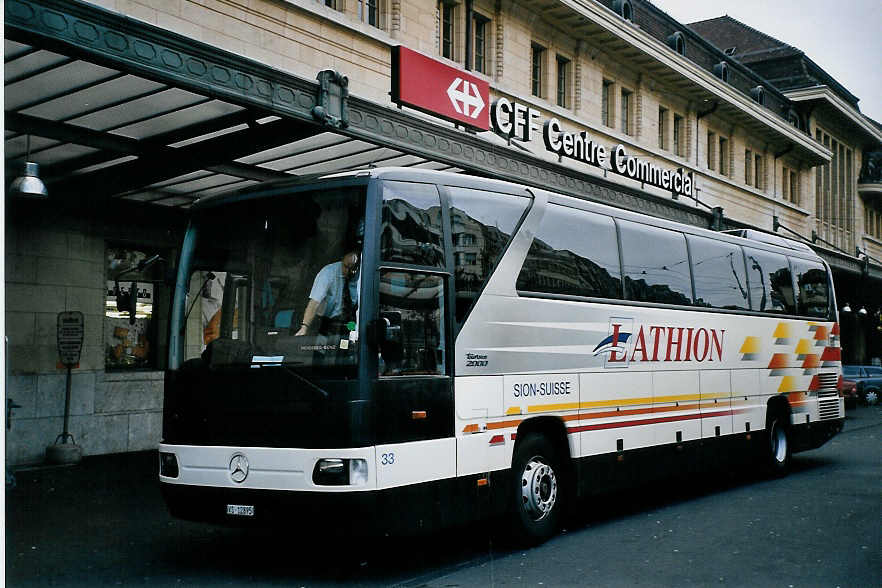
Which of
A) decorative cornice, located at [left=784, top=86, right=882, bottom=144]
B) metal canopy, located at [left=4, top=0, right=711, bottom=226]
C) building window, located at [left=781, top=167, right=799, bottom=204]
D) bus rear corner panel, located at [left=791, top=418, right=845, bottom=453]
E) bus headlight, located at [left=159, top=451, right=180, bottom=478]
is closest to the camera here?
bus headlight, located at [left=159, top=451, right=180, bottom=478]

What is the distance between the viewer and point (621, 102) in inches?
1141

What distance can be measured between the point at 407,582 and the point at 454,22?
16.1 m

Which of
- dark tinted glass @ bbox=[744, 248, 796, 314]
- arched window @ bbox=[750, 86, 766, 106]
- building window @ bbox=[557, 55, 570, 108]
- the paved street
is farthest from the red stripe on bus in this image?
arched window @ bbox=[750, 86, 766, 106]

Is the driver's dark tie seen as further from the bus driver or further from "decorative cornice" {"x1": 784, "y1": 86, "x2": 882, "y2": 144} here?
"decorative cornice" {"x1": 784, "y1": 86, "x2": 882, "y2": 144}

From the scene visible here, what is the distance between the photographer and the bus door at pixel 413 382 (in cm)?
759

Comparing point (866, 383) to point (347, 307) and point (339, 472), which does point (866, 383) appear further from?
point (339, 472)

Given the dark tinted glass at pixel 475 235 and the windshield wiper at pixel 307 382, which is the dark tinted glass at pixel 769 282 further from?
the windshield wiper at pixel 307 382

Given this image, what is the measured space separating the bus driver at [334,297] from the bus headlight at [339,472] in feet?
3.13

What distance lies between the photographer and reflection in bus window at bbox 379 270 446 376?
7.72 metres

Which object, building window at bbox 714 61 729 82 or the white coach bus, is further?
building window at bbox 714 61 729 82

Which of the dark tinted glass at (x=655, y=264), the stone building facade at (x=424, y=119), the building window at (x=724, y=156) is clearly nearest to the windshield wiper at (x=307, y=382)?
the stone building facade at (x=424, y=119)

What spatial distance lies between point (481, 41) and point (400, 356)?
16.2 m

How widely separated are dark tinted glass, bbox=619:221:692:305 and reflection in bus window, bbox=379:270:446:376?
3470 mm

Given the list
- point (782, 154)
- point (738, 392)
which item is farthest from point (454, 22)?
point (782, 154)
